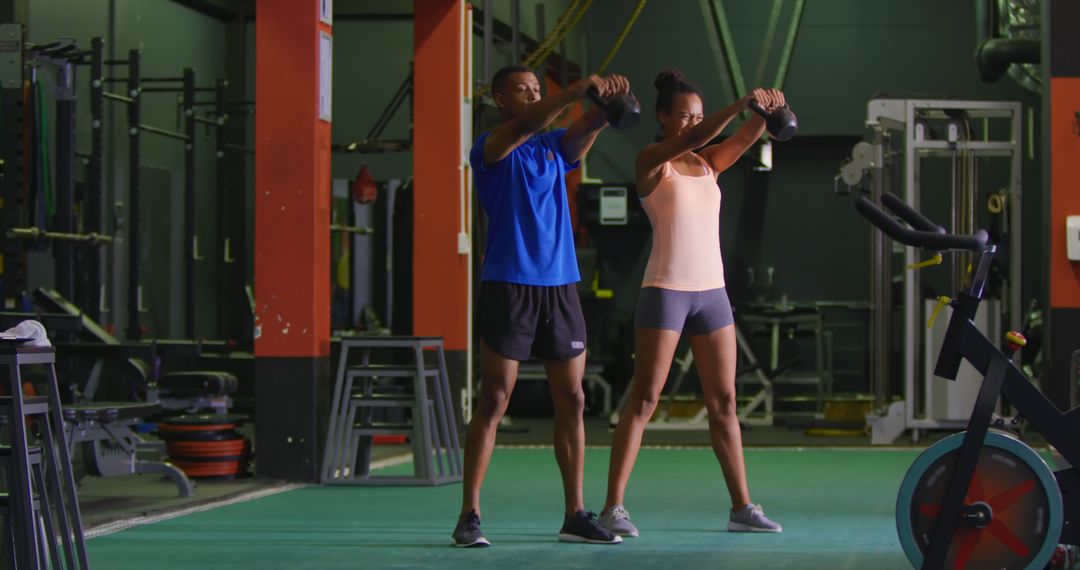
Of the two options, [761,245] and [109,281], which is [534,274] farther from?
[761,245]

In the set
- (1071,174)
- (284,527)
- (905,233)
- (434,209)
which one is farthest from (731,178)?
(905,233)

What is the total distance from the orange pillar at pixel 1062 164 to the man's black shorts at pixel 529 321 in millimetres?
2052

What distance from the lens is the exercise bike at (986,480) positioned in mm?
3260

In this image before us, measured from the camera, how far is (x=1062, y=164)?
579 centimetres

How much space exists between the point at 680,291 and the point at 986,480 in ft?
4.61

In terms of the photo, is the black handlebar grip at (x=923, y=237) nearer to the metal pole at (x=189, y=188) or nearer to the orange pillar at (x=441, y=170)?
the orange pillar at (x=441, y=170)

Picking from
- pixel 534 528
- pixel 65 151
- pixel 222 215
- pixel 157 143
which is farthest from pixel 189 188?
pixel 534 528

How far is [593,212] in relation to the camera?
11438 millimetres

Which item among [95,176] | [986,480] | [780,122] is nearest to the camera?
[986,480]

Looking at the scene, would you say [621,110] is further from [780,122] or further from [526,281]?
[526,281]

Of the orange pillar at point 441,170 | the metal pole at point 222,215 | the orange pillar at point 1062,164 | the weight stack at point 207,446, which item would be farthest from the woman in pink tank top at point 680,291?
the metal pole at point 222,215

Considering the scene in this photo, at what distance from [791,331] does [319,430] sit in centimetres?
523

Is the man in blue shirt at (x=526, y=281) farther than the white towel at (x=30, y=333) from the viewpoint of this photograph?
Yes

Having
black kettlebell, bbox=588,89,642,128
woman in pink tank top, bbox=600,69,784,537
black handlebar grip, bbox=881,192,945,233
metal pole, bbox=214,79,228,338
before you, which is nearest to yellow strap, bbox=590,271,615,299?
metal pole, bbox=214,79,228,338
